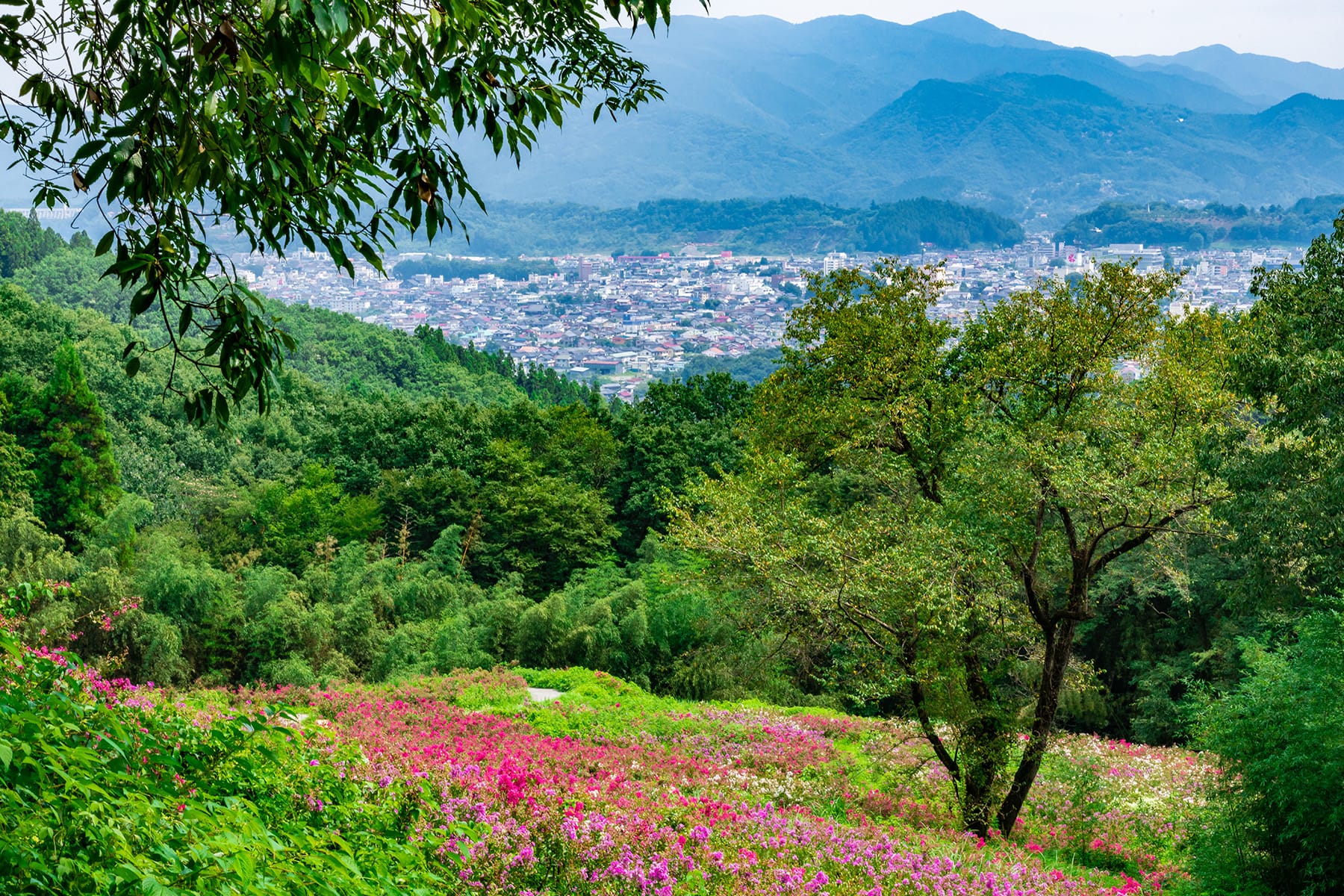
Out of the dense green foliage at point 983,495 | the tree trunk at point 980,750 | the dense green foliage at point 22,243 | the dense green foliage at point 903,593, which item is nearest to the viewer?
the dense green foliage at point 903,593

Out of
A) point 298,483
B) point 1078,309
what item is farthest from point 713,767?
point 298,483

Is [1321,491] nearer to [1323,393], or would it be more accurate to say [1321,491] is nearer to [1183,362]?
[1323,393]

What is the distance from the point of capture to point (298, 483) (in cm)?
3048

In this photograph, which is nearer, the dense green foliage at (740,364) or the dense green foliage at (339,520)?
the dense green foliage at (339,520)

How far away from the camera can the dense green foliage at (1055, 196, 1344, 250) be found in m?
144

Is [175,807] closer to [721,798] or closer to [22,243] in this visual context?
[721,798]

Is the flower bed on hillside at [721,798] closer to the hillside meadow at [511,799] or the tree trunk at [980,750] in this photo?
the hillside meadow at [511,799]

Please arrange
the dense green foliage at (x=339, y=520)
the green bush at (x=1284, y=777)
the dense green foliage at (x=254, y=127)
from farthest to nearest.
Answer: the dense green foliage at (x=339, y=520)
the green bush at (x=1284, y=777)
the dense green foliage at (x=254, y=127)

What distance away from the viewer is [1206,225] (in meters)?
150

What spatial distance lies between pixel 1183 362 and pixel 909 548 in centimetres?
286

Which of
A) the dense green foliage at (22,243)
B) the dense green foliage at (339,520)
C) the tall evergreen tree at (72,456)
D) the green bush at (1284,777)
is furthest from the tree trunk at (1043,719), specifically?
the dense green foliage at (22,243)

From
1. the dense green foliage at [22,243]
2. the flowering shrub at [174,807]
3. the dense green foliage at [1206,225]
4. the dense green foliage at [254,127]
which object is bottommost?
the flowering shrub at [174,807]

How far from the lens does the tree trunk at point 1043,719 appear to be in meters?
8.30

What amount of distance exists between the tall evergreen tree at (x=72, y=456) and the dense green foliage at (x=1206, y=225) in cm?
15534
